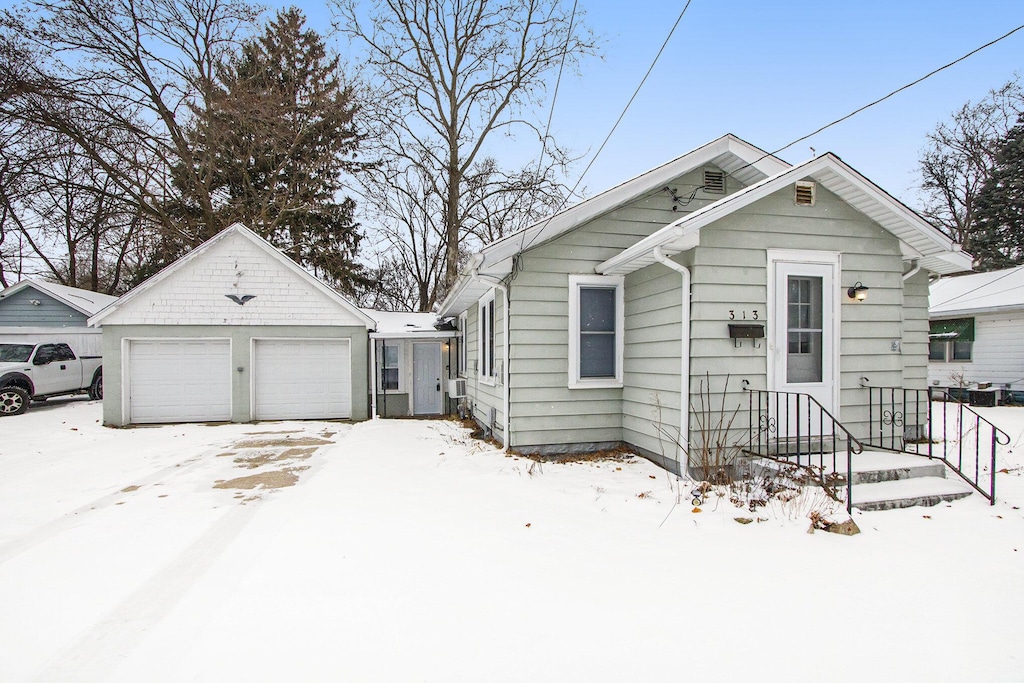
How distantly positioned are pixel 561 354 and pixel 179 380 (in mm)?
9438

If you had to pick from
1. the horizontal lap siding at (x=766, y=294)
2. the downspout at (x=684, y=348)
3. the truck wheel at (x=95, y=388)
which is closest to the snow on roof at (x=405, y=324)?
the downspout at (x=684, y=348)

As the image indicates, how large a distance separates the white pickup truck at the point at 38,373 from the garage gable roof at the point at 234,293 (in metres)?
3.87

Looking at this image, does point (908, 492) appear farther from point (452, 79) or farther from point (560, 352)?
point (452, 79)

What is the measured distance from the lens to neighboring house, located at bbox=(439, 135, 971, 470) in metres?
5.87

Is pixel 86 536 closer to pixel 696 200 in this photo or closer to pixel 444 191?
pixel 696 200

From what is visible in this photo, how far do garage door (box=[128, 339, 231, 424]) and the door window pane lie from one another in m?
11.4

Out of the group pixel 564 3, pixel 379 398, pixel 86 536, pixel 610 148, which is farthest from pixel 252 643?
pixel 564 3

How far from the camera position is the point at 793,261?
239 inches

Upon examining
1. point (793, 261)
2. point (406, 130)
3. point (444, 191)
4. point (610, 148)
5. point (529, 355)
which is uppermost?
point (406, 130)

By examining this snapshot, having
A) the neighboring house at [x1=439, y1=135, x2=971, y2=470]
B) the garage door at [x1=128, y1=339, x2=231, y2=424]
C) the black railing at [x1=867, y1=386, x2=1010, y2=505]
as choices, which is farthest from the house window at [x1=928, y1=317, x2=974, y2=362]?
the garage door at [x1=128, y1=339, x2=231, y2=424]

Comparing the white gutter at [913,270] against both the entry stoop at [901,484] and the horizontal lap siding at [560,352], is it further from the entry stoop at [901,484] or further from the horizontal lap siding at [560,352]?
the horizontal lap siding at [560,352]

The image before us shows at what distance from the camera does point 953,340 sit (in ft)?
51.4

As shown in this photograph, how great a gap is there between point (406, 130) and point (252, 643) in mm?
19383

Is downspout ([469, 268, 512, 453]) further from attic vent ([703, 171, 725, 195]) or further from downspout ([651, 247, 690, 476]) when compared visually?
attic vent ([703, 171, 725, 195])
